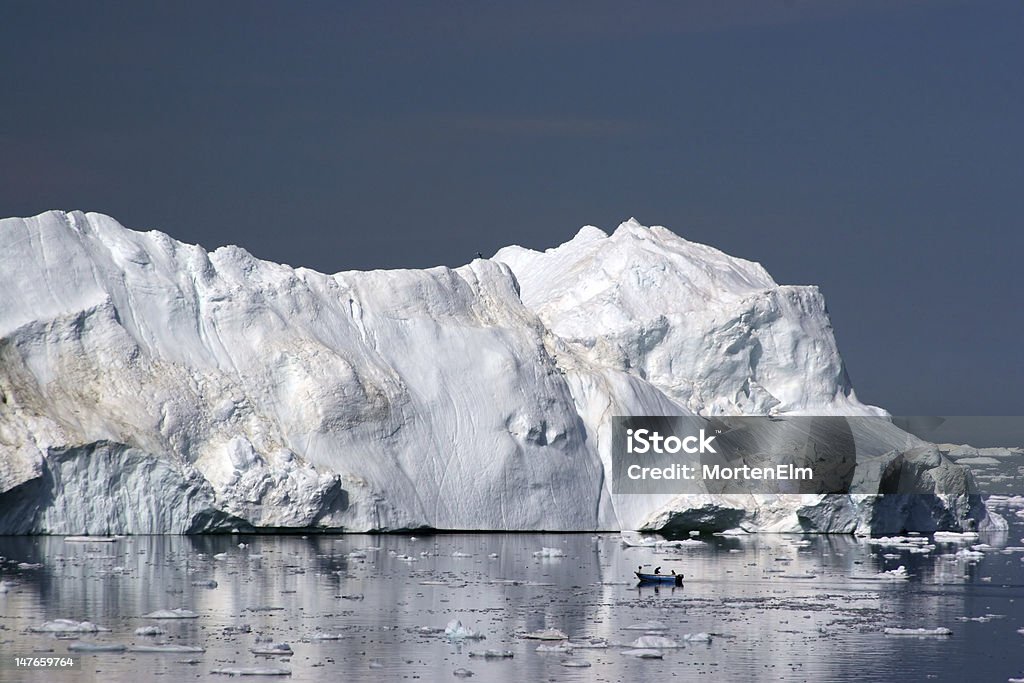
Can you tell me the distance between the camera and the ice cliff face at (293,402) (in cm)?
3822

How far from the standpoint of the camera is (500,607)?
95.0 feet

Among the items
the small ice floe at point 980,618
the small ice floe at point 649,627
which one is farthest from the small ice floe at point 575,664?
the small ice floe at point 980,618

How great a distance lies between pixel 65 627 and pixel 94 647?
5.47 ft

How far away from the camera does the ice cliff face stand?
125 ft

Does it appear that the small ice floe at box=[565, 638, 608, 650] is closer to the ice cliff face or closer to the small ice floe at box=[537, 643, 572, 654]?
the small ice floe at box=[537, 643, 572, 654]

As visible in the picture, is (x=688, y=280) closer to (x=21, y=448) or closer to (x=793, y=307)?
(x=793, y=307)

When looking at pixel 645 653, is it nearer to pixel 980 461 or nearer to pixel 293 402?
pixel 293 402

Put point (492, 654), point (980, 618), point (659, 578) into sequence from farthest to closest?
point (659, 578)
point (980, 618)
point (492, 654)

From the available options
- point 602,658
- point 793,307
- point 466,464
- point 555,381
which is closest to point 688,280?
point 793,307

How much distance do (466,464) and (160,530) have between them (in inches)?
308

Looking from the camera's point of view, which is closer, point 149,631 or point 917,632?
point 149,631

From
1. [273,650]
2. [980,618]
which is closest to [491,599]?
[273,650]

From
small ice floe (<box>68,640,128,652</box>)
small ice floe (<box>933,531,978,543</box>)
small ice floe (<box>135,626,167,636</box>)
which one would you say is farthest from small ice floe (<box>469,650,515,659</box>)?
small ice floe (<box>933,531,978,543</box>)

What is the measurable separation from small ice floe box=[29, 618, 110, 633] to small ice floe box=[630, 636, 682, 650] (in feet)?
24.8
